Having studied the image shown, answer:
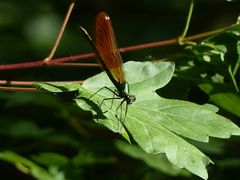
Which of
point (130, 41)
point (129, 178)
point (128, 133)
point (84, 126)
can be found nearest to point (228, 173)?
point (129, 178)

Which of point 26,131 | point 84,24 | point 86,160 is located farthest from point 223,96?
point 84,24

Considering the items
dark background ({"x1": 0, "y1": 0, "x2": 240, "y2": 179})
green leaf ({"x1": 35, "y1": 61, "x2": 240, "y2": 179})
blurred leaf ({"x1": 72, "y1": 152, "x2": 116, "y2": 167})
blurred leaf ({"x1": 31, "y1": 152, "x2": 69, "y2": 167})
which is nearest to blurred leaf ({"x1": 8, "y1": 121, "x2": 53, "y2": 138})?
blurred leaf ({"x1": 31, "y1": 152, "x2": 69, "y2": 167})

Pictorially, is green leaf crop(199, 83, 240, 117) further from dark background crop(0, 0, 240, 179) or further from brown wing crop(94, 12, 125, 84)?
dark background crop(0, 0, 240, 179)

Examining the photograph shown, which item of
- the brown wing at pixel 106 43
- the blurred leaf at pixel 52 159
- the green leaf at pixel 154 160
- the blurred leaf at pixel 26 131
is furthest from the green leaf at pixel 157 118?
the blurred leaf at pixel 26 131

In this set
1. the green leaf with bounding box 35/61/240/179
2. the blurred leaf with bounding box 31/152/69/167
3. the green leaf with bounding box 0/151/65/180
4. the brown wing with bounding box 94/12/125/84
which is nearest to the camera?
Result: the green leaf with bounding box 35/61/240/179

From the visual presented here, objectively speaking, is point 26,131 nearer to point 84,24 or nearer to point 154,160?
point 154,160

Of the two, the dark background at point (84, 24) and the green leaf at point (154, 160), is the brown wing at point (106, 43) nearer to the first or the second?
the green leaf at point (154, 160)
